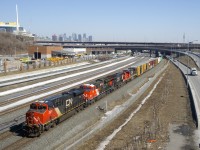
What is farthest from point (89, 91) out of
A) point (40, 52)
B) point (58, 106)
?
point (40, 52)

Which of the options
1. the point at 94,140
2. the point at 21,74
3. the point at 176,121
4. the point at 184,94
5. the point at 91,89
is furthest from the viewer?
the point at 21,74

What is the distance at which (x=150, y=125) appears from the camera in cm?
2930

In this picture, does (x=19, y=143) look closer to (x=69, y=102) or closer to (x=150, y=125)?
(x=69, y=102)

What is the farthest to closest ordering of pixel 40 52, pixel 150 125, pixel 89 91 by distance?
pixel 40 52
pixel 89 91
pixel 150 125

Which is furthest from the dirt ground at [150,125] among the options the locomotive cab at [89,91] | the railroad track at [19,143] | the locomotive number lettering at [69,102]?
the locomotive cab at [89,91]

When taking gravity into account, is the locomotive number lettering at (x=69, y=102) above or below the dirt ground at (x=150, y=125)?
above

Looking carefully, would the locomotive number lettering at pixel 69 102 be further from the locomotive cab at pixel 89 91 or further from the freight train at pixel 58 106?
the locomotive cab at pixel 89 91

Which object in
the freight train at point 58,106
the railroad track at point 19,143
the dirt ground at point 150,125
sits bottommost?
the dirt ground at point 150,125

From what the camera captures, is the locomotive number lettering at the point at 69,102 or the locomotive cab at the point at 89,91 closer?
the locomotive number lettering at the point at 69,102

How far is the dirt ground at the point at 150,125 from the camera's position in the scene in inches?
938

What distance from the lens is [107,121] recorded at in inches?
1228

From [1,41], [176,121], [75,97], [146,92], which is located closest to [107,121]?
[75,97]

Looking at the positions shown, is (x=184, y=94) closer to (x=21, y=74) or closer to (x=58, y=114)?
(x=58, y=114)

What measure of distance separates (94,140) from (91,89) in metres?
13.9
